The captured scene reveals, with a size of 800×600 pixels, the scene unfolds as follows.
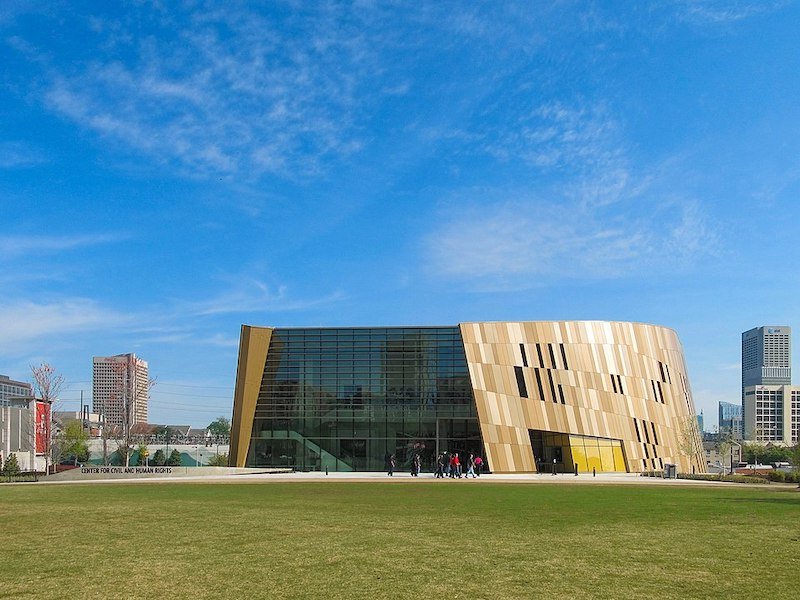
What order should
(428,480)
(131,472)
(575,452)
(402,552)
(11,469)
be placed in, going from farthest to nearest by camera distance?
(575,452)
(11,469)
(131,472)
(428,480)
(402,552)

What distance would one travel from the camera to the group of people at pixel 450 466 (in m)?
56.6

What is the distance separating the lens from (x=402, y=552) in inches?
561

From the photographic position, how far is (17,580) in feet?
38.5

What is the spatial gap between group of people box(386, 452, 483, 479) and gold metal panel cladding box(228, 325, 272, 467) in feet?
43.3

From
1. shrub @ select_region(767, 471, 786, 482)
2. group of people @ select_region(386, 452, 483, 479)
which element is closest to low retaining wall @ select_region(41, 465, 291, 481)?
group of people @ select_region(386, 452, 483, 479)

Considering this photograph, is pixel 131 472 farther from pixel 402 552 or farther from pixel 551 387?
pixel 402 552

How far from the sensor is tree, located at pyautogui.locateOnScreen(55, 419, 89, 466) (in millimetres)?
104938

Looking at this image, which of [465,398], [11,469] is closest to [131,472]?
[11,469]

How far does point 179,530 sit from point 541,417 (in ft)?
156

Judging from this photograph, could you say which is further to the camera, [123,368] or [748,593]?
[123,368]

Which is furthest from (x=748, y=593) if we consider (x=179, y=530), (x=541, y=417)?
(x=541, y=417)

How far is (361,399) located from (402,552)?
5321cm

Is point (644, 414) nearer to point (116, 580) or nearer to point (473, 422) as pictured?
point (473, 422)

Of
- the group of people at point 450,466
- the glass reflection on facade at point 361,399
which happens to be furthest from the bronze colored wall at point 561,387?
the glass reflection on facade at point 361,399
